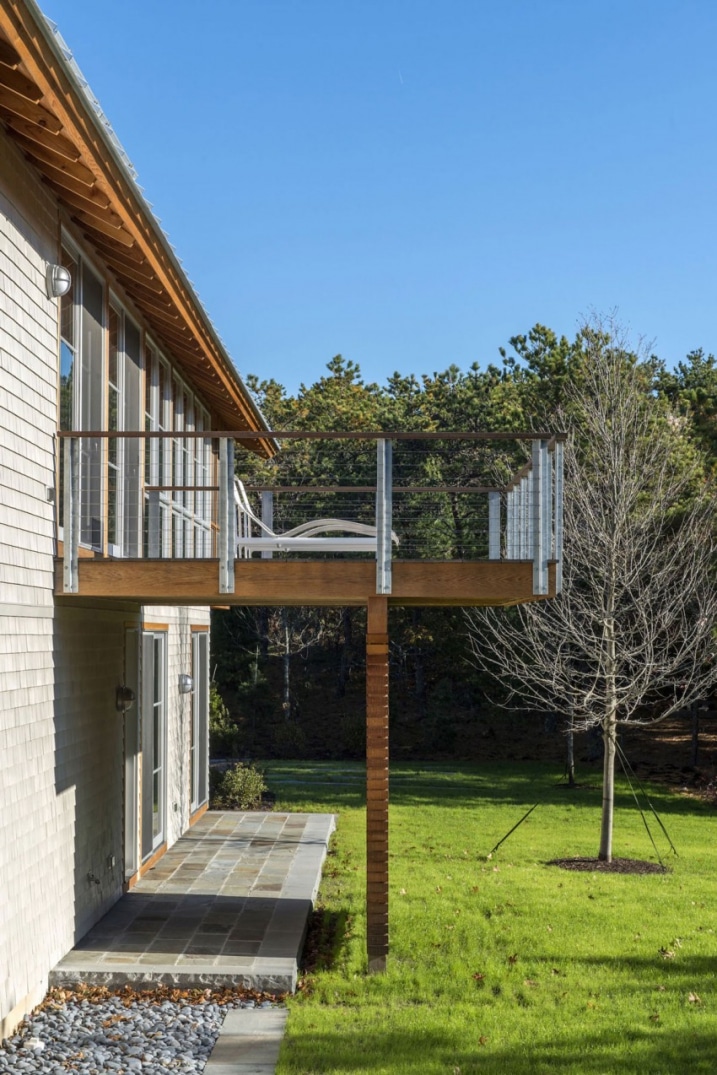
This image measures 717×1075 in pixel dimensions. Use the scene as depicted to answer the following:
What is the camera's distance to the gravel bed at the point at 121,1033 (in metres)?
6.57

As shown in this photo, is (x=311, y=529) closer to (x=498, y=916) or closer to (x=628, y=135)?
(x=498, y=916)

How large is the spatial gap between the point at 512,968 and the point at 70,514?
15.5 feet

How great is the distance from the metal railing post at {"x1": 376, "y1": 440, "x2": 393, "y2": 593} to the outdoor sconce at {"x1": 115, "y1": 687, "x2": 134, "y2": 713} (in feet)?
10.6

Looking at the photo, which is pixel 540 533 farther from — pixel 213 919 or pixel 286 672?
pixel 286 672

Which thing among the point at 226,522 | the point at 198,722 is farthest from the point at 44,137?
the point at 198,722

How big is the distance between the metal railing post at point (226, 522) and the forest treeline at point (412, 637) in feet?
54.4

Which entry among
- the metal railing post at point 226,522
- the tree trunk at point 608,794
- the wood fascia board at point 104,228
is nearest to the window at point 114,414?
the wood fascia board at point 104,228

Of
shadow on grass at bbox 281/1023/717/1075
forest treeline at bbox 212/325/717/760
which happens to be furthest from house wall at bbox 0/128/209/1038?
forest treeline at bbox 212/325/717/760

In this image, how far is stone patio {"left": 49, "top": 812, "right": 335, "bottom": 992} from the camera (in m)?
8.10

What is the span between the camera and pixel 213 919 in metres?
9.88

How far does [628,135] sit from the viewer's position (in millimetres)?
24328

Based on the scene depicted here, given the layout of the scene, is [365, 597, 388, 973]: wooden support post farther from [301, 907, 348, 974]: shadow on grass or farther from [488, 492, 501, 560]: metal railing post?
[488, 492, 501, 560]: metal railing post

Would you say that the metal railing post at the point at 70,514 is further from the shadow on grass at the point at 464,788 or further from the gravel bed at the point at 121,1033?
the shadow on grass at the point at 464,788

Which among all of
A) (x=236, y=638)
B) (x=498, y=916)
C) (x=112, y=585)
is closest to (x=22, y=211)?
(x=112, y=585)
